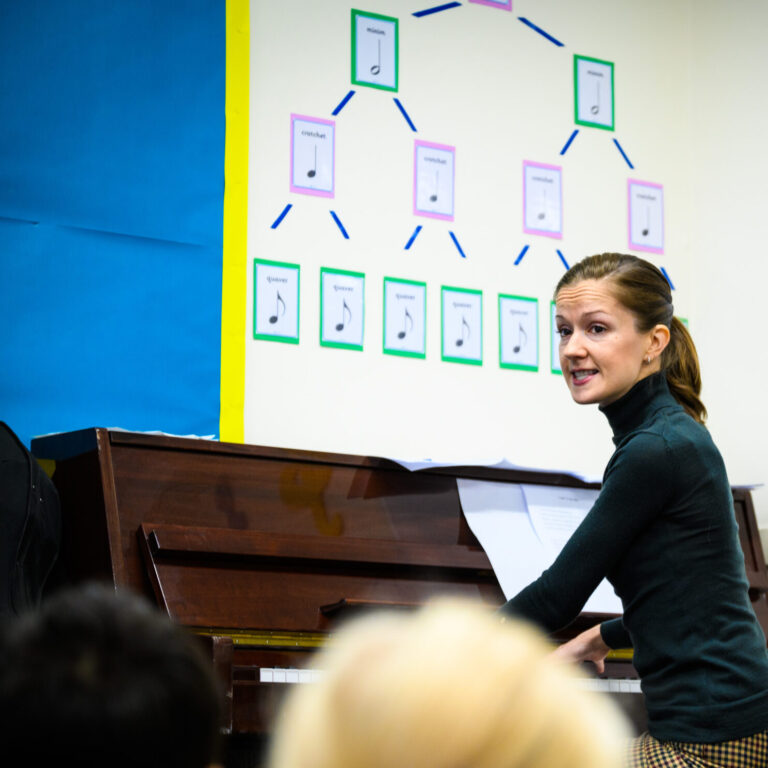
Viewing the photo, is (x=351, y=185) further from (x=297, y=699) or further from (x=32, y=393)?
(x=297, y=699)

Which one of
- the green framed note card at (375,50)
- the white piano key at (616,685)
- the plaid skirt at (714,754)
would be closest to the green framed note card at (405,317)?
the green framed note card at (375,50)

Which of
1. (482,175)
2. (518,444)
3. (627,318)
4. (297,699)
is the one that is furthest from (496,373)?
(297,699)

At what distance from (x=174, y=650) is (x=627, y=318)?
1.68m

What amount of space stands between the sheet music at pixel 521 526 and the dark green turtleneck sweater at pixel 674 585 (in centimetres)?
80

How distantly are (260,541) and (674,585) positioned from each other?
0.94m

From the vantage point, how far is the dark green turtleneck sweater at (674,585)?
5.73 feet

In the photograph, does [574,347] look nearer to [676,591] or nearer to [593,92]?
[676,591]

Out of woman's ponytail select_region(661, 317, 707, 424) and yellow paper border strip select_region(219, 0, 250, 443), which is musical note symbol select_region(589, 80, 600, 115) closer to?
yellow paper border strip select_region(219, 0, 250, 443)

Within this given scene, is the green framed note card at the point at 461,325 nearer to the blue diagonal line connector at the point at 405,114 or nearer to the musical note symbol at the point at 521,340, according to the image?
the musical note symbol at the point at 521,340

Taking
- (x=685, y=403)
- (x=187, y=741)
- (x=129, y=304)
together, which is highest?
(x=129, y=304)

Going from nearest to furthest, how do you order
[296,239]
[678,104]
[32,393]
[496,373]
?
[32,393], [296,239], [496,373], [678,104]

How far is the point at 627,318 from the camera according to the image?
6.89ft

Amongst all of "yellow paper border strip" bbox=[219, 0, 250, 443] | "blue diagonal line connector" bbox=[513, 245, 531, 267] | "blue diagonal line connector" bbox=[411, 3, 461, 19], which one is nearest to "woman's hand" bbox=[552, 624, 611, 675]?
"yellow paper border strip" bbox=[219, 0, 250, 443]

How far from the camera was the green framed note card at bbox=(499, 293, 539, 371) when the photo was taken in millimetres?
3531
